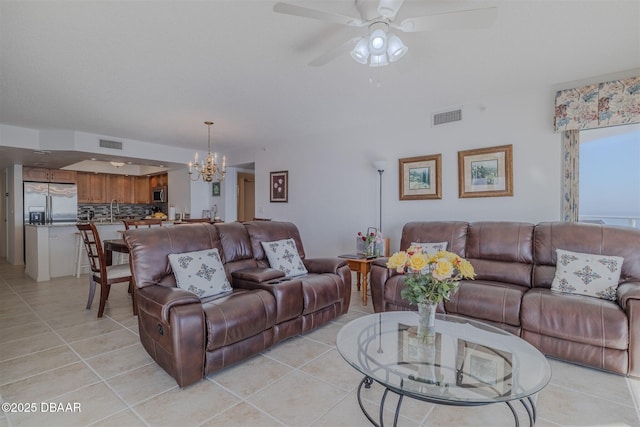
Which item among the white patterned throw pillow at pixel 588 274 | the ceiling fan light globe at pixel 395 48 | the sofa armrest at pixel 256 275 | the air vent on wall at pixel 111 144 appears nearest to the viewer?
the ceiling fan light globe at pixel 395 48

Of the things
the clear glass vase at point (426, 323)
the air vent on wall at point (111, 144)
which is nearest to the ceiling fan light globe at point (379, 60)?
the clear glass vase at point (426, 323)

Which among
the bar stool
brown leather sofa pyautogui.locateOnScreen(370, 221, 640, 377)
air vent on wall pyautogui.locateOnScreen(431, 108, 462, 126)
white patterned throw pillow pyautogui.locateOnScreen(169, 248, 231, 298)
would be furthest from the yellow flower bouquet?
the bar stool

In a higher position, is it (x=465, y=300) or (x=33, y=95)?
(x=33, y=95)

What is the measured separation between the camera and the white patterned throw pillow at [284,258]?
10.6ft

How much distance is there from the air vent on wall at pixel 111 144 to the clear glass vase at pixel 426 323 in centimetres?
580

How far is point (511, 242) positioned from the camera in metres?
3.09

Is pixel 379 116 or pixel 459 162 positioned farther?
pixel 379 116

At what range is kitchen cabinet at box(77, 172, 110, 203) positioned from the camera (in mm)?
7535

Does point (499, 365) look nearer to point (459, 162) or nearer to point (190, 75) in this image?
point (459, 162)

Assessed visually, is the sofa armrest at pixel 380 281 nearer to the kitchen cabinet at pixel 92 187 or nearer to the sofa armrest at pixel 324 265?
the sofa armrest at pixel 324 265

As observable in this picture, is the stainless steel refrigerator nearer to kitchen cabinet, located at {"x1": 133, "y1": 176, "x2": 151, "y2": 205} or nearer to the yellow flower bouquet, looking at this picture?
kitchen cabinet, located at {"x1": 133, "y1": 176, "x2": 151, "y2": 205}

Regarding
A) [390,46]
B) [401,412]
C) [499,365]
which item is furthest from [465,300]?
[390,46]

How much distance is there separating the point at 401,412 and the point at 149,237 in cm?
223

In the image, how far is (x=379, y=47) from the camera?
1957mm
